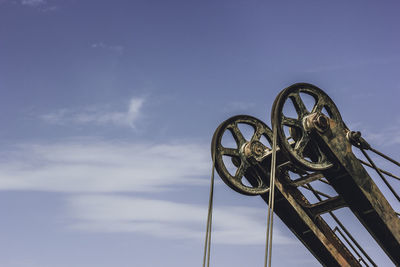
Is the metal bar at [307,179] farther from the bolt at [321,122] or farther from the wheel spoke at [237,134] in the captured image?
the wheel spoke at [237,134]

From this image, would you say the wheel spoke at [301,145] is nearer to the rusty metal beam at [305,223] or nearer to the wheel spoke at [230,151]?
the rusty metal beam at [305,223]

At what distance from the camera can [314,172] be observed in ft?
27.2

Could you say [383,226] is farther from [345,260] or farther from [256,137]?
[256,137]

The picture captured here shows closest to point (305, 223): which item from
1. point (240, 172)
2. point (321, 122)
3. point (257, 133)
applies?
point (240, 172)

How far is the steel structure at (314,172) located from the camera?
7730mm

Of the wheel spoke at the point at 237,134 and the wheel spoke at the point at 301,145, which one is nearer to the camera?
the wheel spoke at the point at 301,145

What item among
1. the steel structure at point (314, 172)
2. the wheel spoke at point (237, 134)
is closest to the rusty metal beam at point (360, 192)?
the steel structure at point (314, 172)

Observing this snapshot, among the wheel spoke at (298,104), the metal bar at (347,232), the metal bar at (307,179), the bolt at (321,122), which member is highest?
the wheel spoke at (298,104)

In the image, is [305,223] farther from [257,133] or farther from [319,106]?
[319,106]

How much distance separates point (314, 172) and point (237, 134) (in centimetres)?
154

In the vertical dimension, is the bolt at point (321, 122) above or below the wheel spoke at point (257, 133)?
below

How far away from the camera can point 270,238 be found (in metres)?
6.66

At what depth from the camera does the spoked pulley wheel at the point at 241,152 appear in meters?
8.73

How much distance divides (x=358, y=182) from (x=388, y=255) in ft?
4.50
